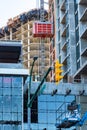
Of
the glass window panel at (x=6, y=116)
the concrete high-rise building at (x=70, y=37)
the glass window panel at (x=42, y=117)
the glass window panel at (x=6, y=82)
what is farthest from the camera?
the concrete high-rise building at (x=70, y=37)

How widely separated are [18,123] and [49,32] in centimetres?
4431

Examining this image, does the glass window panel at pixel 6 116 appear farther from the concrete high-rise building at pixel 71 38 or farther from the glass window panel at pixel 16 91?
the concrete high-rise building at pixel 71 38

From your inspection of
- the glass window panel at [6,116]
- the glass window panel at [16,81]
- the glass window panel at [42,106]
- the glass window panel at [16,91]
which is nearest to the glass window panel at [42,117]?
the glass window panel at [42,106]

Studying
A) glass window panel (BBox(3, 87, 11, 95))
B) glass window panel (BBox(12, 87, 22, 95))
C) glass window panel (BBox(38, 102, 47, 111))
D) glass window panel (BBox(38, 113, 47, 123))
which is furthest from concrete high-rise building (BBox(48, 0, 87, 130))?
glass window panel (BBox(3, 87, 11, 95))

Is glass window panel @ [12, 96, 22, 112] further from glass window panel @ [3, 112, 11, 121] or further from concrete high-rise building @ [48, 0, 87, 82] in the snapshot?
concrete high-rise building @ [48, 0, 87, 82]

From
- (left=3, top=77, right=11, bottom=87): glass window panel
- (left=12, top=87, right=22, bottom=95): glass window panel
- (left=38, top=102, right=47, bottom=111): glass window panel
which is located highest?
(left=3, top=77, right=11, bottom=87): glass window panel

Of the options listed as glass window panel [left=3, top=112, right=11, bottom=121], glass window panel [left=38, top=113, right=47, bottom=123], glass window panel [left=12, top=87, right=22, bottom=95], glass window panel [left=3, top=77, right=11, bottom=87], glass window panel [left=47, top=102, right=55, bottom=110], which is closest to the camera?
glass window panel [left=3, top=112, right=11, bottom=121]

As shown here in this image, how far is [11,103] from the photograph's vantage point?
5416cm

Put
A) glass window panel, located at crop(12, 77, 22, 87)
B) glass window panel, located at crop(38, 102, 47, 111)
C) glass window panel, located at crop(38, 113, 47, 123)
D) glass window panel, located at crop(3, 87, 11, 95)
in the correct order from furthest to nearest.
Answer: glass window panel, located at crop(38, 102, 47, 111) < glass window panel, located at crop(38, 113, 47, 123) < glass window panel, located at crop(12, 77, 22, 87) < glass window panel, located at crop(3, 87, 11, 95)

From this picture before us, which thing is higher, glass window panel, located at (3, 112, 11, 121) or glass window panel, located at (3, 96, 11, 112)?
glass window panel, located at (3, 96, 11, 112)

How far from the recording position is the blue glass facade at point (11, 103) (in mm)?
53344

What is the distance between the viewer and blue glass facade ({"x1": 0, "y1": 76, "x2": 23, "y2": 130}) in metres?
53.3

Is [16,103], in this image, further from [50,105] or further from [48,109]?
[50,105]

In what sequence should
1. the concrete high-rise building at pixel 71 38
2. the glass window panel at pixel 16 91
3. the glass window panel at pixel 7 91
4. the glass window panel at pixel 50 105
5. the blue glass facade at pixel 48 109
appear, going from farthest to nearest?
the concrete high-rise building at pixel 71 38, the glass window panel at pixel 50 105, the blue glass facade at pixel 48 109, the glass window panel at pixel 16 91, the glass window panel at pixel 7 91
